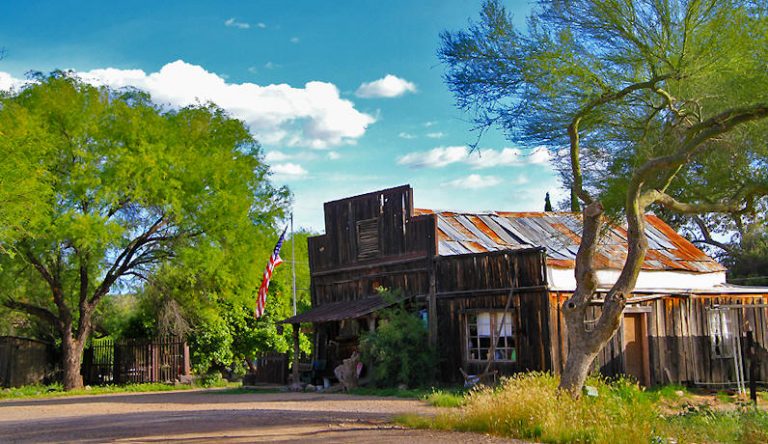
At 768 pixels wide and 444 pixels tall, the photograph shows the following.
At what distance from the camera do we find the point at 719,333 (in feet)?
81.0

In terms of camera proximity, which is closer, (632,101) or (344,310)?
(632,101)

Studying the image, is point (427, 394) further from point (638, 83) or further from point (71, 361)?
point (71, 361)

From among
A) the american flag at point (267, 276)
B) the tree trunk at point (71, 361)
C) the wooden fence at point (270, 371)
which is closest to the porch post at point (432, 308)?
the wooden fence at point (270, 371)

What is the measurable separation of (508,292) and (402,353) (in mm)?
3247

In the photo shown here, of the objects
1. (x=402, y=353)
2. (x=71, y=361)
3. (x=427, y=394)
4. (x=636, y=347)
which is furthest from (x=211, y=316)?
(x=636, y=347)

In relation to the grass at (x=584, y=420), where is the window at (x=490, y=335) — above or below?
above

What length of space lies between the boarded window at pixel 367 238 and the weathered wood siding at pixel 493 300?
294cm

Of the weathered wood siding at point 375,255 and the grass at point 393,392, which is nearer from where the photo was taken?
the grass at point 393,392

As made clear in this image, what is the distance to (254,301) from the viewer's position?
113 ft

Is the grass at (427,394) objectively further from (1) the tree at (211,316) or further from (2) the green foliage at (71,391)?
(2) the green foliage at (71,391)

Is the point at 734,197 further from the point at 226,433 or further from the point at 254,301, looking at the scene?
the point at 254,301

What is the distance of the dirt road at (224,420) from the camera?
44.5 ft

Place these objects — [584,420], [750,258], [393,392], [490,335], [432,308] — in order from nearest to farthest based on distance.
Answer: [584,420] < [393,392] < [490,335] < [432,308] < [750,258]

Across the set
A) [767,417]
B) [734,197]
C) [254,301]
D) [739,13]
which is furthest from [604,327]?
[254,301]
